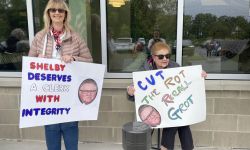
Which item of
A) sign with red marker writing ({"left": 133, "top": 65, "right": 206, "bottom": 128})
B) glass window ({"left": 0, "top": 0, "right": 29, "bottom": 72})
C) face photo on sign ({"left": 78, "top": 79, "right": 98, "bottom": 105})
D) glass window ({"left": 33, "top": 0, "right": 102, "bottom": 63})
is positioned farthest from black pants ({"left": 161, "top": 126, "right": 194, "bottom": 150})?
glass window ({"left": 0, "top": 0, "right": 29, "bottom": 72})

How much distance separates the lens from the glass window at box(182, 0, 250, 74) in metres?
3.75

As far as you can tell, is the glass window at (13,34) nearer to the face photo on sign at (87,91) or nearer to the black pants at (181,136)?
the face photo on sign at (87,91)

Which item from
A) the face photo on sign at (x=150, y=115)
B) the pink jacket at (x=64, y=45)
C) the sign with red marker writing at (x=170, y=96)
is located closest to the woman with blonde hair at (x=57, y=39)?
the pink jacket at (x=64, y=45)

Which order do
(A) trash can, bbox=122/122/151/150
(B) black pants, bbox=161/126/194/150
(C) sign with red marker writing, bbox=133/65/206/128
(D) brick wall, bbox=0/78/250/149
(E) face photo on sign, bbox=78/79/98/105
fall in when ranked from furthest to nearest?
(D) brick wall, bbox=0/78/250/149 → (B) black pants, bbox=161/126/194/150 → (E) face photo on sign, bbox=78/79/98/105 → (C) sign with red marker writing, bbox=133/65/206/128 → (A) trash can, bbox=122/122/151/150

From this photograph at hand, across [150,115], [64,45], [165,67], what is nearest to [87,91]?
[64,45]

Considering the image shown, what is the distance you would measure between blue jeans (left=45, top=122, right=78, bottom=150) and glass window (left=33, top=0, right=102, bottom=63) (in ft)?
3.83

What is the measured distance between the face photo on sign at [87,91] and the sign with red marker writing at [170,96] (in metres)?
0.43

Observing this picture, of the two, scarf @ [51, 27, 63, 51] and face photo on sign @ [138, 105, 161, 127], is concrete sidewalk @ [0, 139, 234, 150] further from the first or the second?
scarf @ [51, 27, 63, 51]

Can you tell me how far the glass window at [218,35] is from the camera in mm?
3748

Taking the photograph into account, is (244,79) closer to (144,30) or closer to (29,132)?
(144,30)

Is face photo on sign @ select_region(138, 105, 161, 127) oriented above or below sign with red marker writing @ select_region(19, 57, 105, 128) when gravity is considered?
below

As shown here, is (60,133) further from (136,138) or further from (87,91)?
(136,138)

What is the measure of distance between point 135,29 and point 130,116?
42.6 inches

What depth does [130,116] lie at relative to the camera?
3939 millimetres
